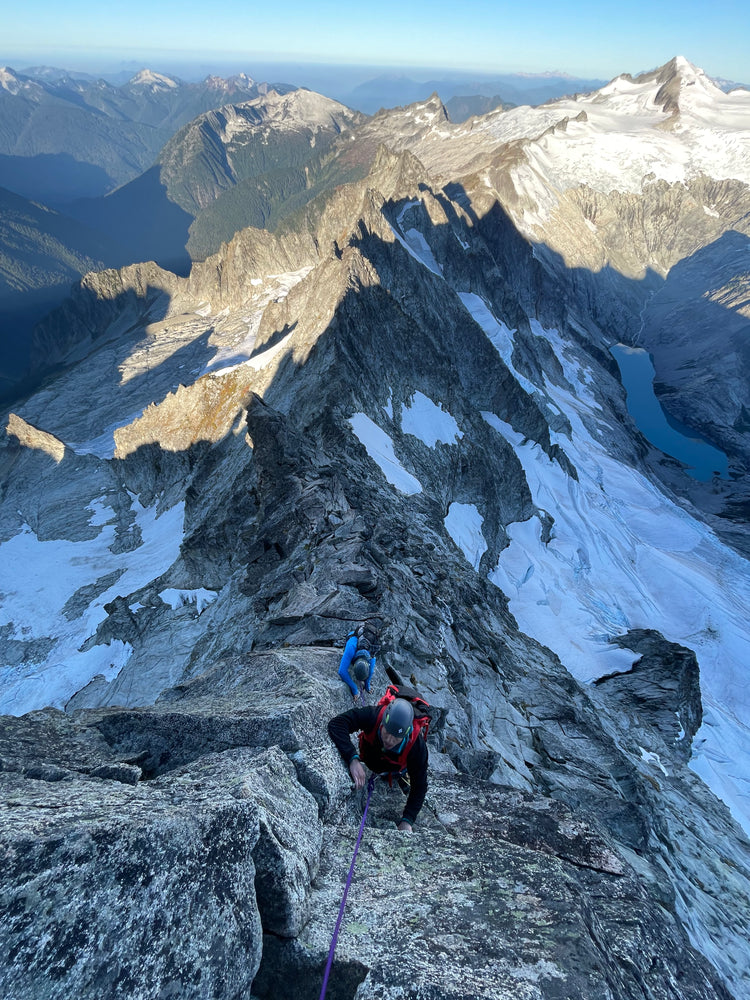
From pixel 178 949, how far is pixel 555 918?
14.0 ft

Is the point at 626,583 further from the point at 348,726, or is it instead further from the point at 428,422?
the point at 348,726

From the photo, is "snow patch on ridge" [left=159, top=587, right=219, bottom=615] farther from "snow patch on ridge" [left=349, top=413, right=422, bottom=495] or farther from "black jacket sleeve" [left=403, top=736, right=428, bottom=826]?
"black jacket sleeve" [left=403, top=736, right=428, bottom=826]

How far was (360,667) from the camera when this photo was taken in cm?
1061

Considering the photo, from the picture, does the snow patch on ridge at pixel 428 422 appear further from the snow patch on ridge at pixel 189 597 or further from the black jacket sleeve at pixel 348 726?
the black jacket sleeve at pixel 348 726

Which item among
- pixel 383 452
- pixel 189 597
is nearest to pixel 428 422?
pixel 383 452

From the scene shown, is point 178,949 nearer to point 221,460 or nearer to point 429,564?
point 429,564

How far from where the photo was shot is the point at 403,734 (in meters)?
7.58

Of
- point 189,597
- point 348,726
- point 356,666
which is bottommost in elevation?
point 189,597

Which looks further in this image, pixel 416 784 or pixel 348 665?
pixel 348 665

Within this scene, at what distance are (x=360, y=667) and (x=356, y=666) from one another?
93 mm

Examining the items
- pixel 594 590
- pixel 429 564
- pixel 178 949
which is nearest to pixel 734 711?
pixel 594 590

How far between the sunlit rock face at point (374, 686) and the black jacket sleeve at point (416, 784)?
453 mm

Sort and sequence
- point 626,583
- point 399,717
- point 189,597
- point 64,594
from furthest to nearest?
point 626,583 → point 64,594 → point 189,597 → point 399,717

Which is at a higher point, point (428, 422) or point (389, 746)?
point (389, 746)
